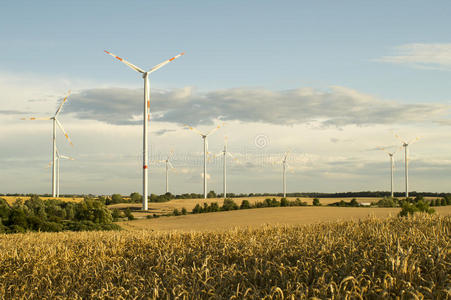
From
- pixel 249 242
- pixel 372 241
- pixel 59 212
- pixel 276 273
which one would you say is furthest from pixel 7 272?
pixel 59 212

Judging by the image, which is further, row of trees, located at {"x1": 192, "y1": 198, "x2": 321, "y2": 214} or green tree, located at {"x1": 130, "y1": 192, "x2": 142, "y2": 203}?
green tree, located at {"x1": 130, "y1": 192, "x2": 142, "y2": 203}

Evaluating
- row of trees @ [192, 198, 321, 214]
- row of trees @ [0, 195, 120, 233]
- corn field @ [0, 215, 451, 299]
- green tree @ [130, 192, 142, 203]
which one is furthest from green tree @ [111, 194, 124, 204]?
corn field @ [0, 215, 451, 299]

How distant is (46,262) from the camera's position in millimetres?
15906

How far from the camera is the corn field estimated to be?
902 cm

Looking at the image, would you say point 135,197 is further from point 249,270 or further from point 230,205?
point 249,270

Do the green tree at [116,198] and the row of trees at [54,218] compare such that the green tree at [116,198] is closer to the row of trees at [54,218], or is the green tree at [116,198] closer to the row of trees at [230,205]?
the row of trees at [230,205]

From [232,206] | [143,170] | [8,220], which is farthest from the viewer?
[232,206]

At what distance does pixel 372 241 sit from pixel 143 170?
67029mm

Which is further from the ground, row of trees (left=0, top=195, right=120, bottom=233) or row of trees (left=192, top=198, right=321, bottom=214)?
row of trees (left=0, top=195, right=120, bottom=233)

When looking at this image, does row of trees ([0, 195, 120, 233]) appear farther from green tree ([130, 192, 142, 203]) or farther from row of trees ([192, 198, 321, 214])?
green tree ([130, 192, 142, 203])

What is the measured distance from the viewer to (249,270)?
36.4 ft

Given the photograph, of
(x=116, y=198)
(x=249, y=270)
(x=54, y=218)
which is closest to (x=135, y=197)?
(x=116, y=198)

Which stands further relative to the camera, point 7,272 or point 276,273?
point 7,272

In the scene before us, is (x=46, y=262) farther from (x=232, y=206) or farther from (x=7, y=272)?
(x=232, y=206)
